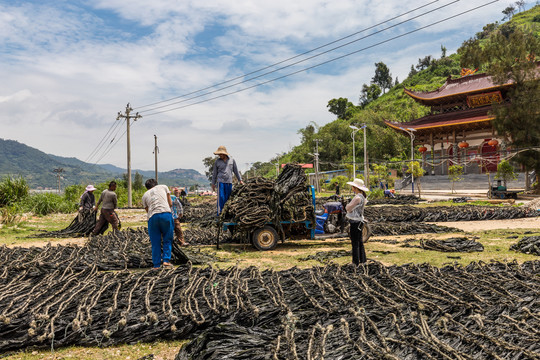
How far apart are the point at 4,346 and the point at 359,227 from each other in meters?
4.71

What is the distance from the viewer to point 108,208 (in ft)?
34.0

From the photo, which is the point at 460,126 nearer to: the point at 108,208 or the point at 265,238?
the point at 265,238

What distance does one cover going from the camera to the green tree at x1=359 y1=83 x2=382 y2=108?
91.8m

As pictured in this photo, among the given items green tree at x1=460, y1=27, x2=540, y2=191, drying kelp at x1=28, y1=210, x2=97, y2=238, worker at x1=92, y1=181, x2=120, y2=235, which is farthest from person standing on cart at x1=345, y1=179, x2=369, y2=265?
green tree at x1=460, y1=27, x2=540, y2=191

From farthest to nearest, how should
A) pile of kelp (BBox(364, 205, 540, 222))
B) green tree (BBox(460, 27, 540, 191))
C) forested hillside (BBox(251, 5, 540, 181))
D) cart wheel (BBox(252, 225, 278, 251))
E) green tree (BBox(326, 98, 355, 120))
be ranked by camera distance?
green tree (BBox(326, 98, 355, 120)), forested hillside (BBox(251, 5, 540, 181)), green tree (BBox(460, 27, 540, 191)), pile of kelp (BBox(364, 205, 540, 222)), cart wheel (BBox(252, 225, 278, 251))

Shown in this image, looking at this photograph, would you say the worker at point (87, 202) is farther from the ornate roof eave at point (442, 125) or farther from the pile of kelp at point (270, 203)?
the ornate roof eave at point (442, 125)

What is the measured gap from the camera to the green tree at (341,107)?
268 feet

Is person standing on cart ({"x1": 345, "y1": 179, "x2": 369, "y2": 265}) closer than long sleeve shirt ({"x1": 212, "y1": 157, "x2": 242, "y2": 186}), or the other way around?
person standing on cart ({"x1": 345, "y1": 179, "x2": 369, "y2": 265})

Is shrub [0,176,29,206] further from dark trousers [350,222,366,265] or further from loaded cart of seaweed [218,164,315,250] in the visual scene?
dark trousers [350,222,366,265]

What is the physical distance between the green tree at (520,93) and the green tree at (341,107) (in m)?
56.3

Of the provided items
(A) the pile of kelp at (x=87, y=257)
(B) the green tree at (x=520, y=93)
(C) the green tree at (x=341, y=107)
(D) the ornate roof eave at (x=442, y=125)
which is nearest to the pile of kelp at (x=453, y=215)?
(A) the pile of kelp at (x=87, y=257)

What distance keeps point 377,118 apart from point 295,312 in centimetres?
6143

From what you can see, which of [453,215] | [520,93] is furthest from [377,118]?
[453,215]

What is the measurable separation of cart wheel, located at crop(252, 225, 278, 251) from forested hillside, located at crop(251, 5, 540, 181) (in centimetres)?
2474
